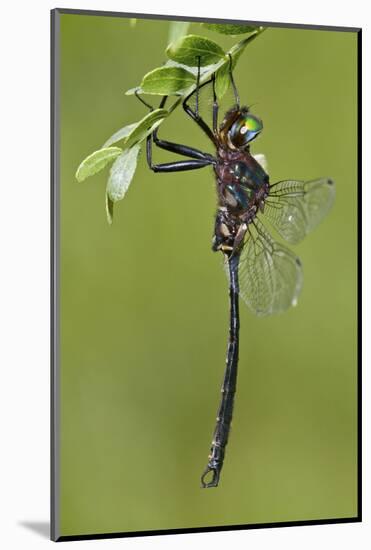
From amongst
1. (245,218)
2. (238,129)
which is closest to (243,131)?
(238,129)

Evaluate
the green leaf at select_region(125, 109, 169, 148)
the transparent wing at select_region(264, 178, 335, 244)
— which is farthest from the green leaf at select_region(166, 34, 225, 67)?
the transparent wing at select_region(264, 178, 335, 244)

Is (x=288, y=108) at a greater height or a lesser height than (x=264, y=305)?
greater

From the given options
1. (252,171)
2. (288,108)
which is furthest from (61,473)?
(288,108)

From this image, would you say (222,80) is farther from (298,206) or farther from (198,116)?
(298,206)

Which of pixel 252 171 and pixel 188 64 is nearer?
pixel 188 64

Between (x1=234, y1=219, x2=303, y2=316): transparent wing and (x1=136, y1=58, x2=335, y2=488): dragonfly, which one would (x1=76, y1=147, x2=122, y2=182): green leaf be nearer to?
(x1=136, y1=58, x2=335, y2=488): dragonfly

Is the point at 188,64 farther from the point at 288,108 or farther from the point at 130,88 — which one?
the point at 288,108

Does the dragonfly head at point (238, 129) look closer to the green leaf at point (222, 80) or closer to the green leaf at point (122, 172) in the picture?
the green leaf at point (222, 80)
